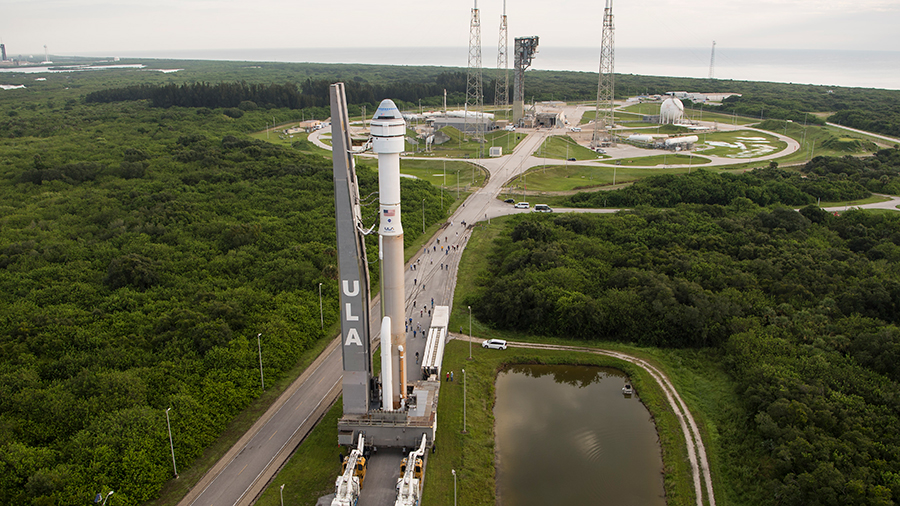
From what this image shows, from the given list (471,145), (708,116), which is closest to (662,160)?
(471,145)

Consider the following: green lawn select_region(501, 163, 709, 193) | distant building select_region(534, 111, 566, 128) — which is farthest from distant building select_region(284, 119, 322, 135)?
green lawn select_region(501, 163, 709, 193)

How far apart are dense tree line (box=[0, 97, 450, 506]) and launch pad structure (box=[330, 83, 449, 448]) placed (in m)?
9.66

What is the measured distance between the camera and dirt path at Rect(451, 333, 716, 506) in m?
34.0

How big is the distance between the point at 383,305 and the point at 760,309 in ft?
115

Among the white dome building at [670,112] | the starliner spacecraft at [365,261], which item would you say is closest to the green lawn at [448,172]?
the starliner spacecraft at [365,261]

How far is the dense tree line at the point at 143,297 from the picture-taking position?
33375mm

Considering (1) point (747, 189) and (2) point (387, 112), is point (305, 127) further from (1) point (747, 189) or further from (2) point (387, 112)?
(2) point (387, 112)

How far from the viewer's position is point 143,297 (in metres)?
52.4

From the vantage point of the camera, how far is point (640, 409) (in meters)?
43.2

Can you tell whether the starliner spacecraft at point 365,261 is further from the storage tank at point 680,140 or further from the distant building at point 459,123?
the distant building at point 459,123

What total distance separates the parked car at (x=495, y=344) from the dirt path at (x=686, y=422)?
1163 millimetres

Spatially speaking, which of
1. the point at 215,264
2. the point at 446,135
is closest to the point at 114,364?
the point at 215,264

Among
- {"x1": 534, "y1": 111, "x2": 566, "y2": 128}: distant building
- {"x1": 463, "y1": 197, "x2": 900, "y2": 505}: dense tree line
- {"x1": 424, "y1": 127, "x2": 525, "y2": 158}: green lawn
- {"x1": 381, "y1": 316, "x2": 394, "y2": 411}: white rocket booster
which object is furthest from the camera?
{"x1": 534, "y1": 111, "x2": 566, "y2": 128}: distant building

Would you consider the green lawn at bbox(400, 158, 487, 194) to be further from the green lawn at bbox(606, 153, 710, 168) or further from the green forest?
the green lawn at bbox(606, 153, 710, 168)
